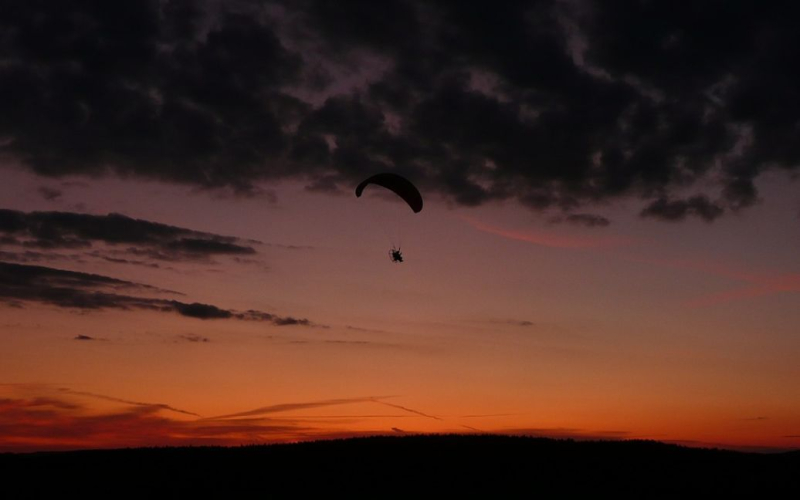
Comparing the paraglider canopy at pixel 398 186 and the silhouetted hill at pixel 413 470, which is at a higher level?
the paraglider canopy at pixel 398 186

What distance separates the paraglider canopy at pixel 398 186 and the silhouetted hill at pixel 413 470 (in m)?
12.8

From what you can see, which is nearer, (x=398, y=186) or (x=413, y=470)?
(x=413, y=470)

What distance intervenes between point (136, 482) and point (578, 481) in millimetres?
18088

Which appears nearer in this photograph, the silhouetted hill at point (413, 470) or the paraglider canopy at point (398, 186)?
the silhouetted hill at point (413, 470)

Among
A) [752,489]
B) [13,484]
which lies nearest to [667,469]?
[752,489]

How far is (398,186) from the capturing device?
143 feet

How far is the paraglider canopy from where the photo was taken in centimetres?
4344

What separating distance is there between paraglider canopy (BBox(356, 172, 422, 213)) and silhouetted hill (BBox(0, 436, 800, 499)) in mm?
12790

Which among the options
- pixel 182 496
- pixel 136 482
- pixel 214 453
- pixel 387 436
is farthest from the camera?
pixel 387 436

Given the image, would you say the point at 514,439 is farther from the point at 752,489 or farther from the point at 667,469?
the point at 752,489

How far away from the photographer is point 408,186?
4366 centimetres

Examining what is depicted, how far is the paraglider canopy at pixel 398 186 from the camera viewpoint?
43438mm

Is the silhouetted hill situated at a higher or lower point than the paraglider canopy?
lower

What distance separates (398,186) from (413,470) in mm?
15721
